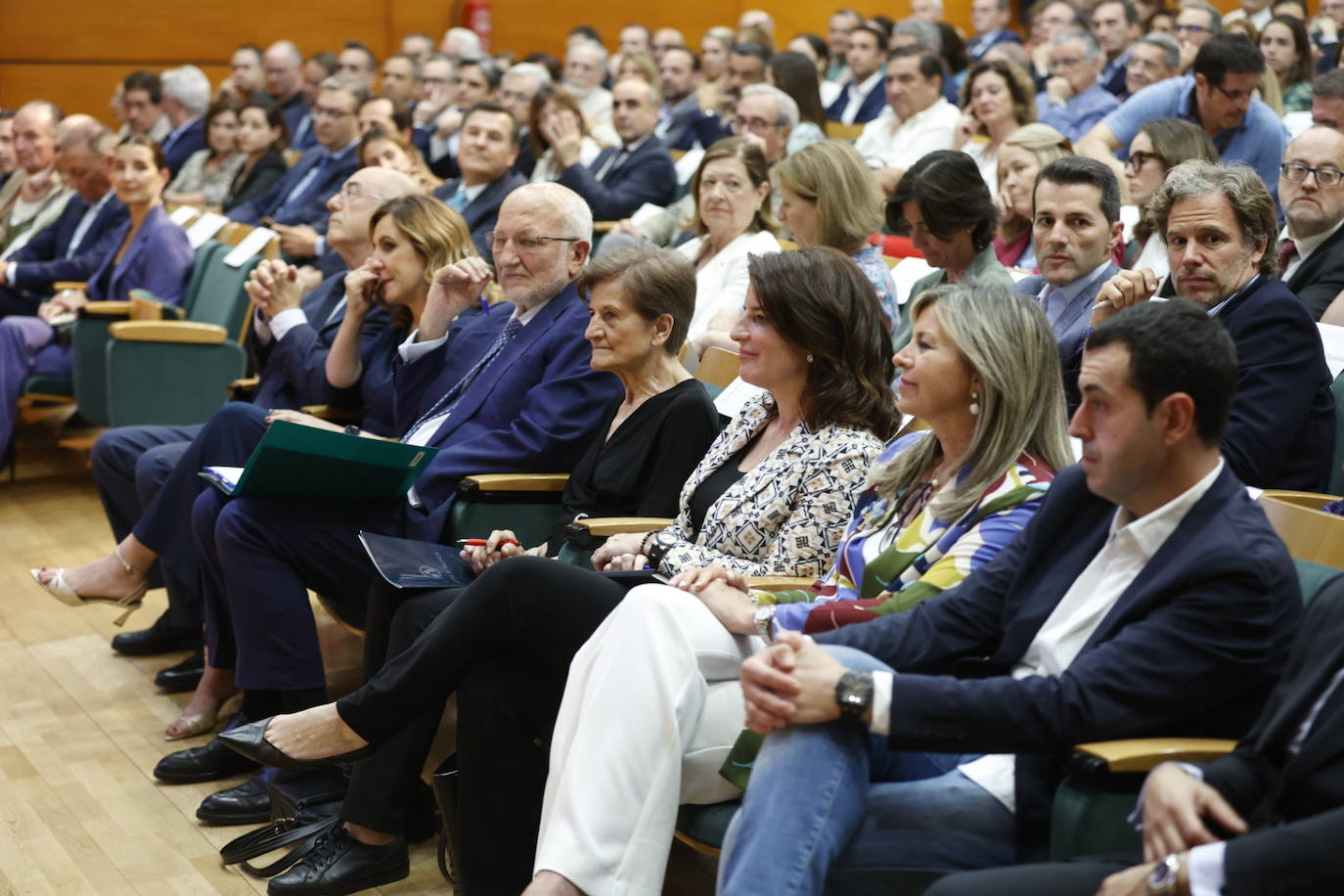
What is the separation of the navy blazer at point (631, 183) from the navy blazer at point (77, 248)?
162cm

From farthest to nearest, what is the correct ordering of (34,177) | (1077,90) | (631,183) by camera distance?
(1077,90) < (34,177) < (631,183)

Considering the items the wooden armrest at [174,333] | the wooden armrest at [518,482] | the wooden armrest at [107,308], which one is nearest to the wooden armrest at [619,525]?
the wooden armrest at [518,482]

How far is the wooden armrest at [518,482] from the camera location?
284cm

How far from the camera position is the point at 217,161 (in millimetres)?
7363

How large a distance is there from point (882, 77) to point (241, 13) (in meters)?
4.39

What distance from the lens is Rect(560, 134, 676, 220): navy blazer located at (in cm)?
547

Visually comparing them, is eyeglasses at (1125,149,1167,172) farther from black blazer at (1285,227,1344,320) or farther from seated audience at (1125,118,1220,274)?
black blazer at (1285,227,1344,320)

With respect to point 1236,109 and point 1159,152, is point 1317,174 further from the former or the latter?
point 1236,109

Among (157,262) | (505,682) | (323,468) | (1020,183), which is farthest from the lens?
(157,262)

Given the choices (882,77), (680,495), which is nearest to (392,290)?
(680,495)

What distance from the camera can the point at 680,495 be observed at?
2.61 metres

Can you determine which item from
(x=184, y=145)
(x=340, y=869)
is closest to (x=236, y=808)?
(x=340, y=869)

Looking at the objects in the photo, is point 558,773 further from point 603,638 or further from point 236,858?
point 236,858

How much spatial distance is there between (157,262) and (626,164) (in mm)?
1839
